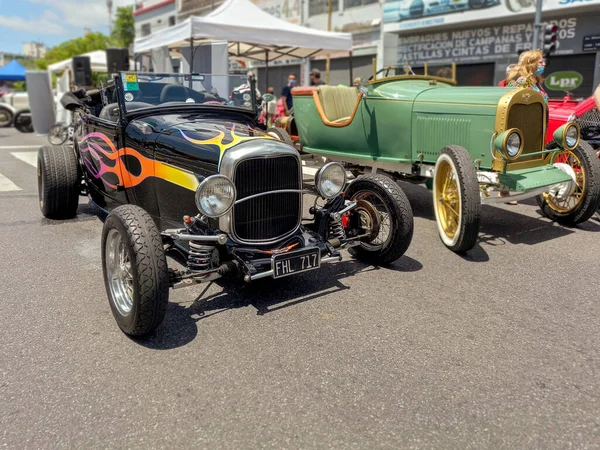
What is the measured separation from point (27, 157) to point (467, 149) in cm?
998

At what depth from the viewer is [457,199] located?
189 inches

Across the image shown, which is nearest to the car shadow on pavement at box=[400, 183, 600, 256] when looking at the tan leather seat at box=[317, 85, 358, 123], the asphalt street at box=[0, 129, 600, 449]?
the asphalt street at box=[0, 129, 600, 449]

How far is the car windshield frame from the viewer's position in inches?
174

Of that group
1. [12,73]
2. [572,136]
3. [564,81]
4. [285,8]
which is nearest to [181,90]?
[572,136]

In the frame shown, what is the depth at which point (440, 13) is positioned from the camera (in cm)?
1844

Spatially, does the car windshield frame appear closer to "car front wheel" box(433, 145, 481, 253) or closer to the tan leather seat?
"car front wheel" box(433, 145, 481, 253)

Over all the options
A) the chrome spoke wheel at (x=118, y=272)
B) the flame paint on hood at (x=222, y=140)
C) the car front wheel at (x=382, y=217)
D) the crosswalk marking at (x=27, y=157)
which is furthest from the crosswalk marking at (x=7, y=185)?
the car front wheel at (x=382, y=217)

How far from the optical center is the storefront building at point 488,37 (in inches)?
608

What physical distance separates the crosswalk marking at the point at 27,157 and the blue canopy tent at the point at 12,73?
1574 cm

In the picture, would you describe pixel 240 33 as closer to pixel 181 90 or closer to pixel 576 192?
pixel 181 90

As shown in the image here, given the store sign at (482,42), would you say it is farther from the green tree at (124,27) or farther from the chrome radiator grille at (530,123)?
the green tree at (124,27)

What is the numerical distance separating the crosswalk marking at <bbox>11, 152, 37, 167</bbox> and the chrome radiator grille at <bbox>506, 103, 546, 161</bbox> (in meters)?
9.09

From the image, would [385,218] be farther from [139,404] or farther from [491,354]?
[139,404]

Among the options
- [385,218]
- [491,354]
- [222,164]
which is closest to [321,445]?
[491,354]
